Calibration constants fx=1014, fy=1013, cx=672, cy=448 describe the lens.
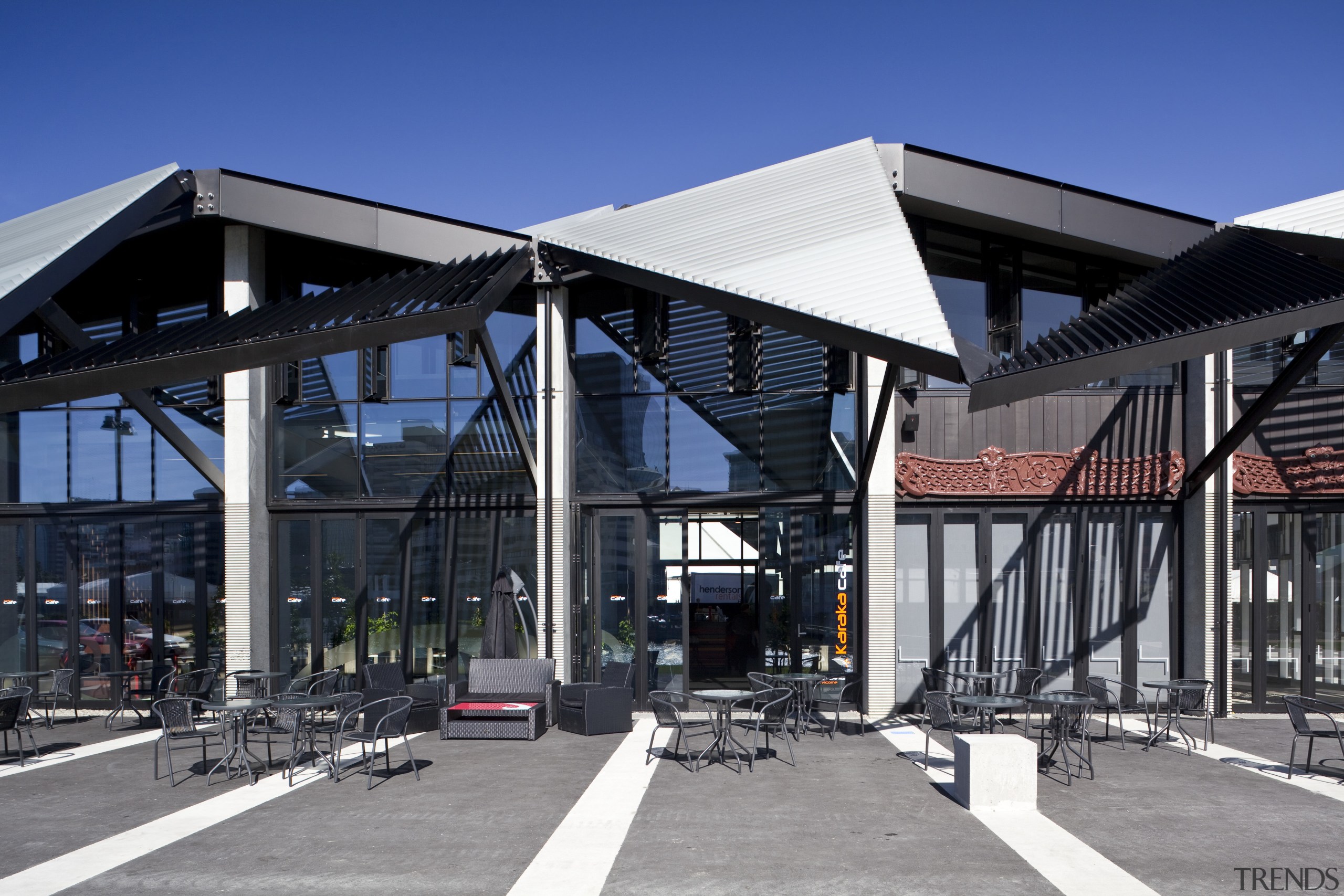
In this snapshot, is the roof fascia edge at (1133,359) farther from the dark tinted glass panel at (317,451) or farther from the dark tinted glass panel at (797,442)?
the dark tinted glass panel at (317,451)

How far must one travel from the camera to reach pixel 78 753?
1170cm

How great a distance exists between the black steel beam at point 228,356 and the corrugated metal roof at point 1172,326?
4.96 metres

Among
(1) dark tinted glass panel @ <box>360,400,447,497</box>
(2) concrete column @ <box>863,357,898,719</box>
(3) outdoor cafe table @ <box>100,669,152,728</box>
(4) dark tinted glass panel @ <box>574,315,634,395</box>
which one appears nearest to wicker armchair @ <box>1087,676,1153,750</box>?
(2) concrete column @ <box>863,357,898,719</box>

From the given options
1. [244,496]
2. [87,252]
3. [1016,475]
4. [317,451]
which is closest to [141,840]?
[87,252]

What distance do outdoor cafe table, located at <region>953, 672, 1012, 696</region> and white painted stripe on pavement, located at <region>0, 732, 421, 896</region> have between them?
294 inches

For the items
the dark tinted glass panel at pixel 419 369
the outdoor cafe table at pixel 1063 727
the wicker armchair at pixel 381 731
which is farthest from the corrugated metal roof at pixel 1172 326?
the dark tinted glass panel at pixel 419 369

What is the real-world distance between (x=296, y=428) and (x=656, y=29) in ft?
25.4

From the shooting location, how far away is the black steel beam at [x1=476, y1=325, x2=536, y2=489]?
1242cm

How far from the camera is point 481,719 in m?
12.6

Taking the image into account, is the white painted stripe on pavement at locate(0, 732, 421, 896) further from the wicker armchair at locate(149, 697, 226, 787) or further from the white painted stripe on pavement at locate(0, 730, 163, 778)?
the white painted stripe on pavement at locate(0, 730, 163, 778)

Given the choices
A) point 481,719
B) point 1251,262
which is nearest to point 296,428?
point 481,719

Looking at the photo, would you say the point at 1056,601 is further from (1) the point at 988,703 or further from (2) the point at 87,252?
(2) the point at 87,252

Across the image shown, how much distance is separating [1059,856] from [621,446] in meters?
8.76

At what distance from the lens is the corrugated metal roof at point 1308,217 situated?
1185 centimetres
